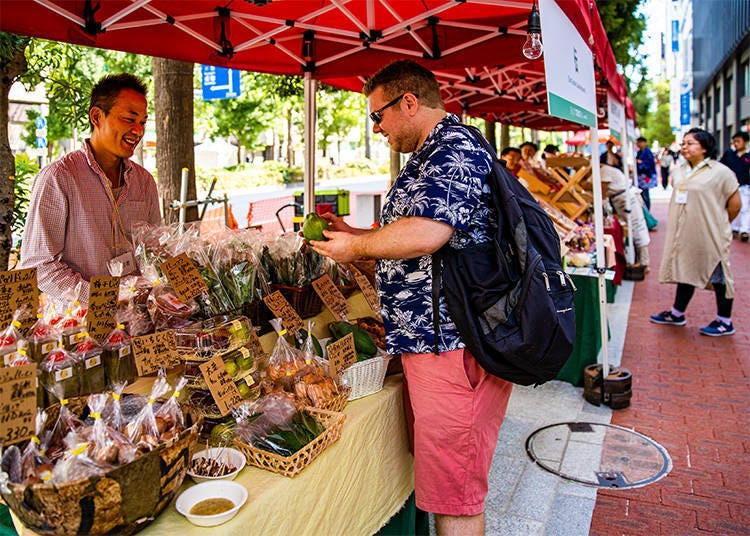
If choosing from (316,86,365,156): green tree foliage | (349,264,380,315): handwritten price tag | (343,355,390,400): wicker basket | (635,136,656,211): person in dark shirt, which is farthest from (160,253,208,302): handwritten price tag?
(316,86,365,156): green tree foliage

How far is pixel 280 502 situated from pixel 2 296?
1095mm

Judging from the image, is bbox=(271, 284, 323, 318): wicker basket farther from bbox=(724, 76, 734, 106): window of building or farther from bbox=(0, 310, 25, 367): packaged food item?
bbox=(724, 76, 734, 106): window of building

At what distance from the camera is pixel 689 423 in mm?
4266

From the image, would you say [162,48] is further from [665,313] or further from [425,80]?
[665,313]

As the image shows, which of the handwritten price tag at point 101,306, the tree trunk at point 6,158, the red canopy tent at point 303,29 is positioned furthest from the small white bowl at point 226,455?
the red canopy tent at point 303,29

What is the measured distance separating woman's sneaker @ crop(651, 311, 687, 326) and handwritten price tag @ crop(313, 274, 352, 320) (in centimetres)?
518

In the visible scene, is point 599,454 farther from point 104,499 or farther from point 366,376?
point 104,499

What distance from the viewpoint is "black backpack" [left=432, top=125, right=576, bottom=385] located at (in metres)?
2.13

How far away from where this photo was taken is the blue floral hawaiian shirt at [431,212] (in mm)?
2053

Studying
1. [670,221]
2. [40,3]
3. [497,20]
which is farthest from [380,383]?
[670,221]

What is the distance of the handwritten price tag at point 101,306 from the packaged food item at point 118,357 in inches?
1.2

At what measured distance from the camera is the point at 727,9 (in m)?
23.7

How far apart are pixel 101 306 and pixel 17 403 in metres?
0.62

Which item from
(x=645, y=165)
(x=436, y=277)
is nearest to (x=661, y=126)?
(x=645, y=165)
